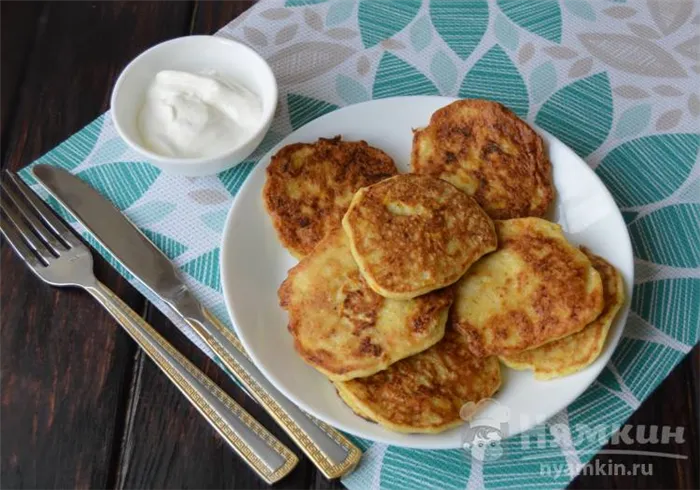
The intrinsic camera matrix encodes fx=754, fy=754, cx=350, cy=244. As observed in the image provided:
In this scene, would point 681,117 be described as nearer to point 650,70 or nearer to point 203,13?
point 650,70

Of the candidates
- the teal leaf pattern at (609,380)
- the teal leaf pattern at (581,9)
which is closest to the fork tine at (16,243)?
the teal leaf pattern at (609,380)

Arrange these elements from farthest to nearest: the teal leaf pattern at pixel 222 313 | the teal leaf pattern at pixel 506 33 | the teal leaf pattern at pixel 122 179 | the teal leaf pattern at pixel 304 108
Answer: the teal leaf pattern at pixel 506 33, the teal leaf pattern at pixel 304 108, the teal leaf pattern at pixel 122 179, the teal leaf pattern at pixel 222 313

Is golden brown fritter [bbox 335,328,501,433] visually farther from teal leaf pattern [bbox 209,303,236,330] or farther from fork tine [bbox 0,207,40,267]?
fork tine [bbox 0,207,40,267]

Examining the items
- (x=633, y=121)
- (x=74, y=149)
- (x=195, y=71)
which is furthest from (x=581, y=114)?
(x=74, y=149)

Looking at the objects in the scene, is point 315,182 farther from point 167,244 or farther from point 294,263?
point 167,244

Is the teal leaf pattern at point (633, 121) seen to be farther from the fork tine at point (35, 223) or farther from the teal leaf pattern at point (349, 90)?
the fork tine at point (35, 223)

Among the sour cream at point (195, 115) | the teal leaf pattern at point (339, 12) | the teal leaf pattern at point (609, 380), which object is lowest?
the teal leaf pattern at point (609, 380)

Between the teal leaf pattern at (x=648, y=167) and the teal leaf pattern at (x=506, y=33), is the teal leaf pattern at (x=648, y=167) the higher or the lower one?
the lower one
